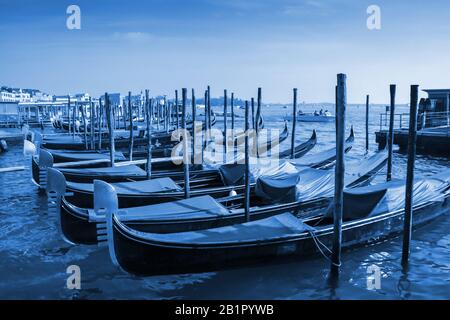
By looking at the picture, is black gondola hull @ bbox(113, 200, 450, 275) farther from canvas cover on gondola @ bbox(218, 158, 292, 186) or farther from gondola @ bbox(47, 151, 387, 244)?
canvas cover on gondola @ bbox(218, 158, 292, 186)

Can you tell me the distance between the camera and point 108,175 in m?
12.4

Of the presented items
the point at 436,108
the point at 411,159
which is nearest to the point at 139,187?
the point at 411,159

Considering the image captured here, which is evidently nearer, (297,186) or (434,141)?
(297,186)

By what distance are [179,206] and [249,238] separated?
7.16 feet

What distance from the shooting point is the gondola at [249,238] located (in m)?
6.60

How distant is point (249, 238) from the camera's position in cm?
709

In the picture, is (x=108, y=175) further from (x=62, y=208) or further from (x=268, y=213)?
(x=268, y=213)

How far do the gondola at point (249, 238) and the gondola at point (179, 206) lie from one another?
0.78 m

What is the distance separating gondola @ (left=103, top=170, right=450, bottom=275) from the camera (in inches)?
260

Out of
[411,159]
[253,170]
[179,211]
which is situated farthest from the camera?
[253,170]

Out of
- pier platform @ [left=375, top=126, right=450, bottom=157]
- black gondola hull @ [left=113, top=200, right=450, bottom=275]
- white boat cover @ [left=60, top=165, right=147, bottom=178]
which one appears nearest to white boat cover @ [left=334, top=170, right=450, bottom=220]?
black gondola hull @ [left=113, top=200, right=450, bottom=275]

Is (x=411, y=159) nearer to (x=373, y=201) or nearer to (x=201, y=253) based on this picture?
(x=373, y=201)
